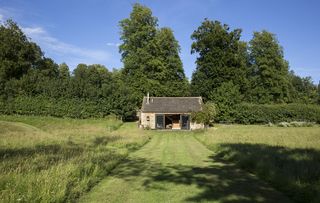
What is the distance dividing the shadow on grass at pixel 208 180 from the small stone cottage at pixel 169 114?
30.3 meters

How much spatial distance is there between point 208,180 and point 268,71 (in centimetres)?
5425

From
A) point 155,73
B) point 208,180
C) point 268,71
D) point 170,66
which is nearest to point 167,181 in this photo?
point 208,180

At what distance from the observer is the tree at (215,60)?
173 ft

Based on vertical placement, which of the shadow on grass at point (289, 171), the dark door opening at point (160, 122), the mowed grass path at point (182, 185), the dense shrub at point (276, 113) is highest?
the dense shrub at point (276, 113)

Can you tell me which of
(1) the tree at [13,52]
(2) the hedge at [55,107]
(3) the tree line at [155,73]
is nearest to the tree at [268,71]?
(3) the tree line at [155,73]

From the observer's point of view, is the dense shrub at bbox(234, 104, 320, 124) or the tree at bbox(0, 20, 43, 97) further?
the tree at bbox(0, 20, 43, 97)

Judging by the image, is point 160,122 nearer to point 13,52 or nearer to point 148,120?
point 148,120

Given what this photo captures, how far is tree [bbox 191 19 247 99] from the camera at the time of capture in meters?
52.8

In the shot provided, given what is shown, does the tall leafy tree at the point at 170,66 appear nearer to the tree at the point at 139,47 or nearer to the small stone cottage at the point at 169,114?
the tree at the point at 139,47

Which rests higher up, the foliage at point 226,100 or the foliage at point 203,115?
the foliage at point 226,100

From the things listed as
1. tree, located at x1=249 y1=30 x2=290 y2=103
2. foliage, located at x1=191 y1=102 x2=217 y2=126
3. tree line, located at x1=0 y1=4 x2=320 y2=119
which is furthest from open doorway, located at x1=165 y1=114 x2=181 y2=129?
tree, located at x1=249 y1=30 x2=290 y2=103

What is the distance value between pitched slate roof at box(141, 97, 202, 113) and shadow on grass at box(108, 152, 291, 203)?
100 feet

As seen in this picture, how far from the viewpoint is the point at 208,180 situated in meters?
9.66

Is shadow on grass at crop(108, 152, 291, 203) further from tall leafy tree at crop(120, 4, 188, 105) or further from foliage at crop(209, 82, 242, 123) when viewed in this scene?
tall leafy tree at crop(120, 4, 188, 105)
